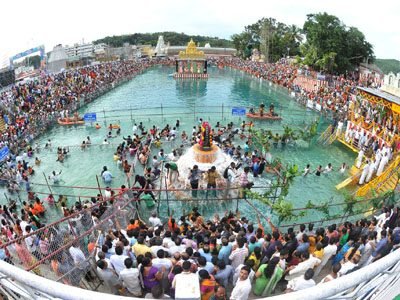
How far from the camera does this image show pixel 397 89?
1897 cm

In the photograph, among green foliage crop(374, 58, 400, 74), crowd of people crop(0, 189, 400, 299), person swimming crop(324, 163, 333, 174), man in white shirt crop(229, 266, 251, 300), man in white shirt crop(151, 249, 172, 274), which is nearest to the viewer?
man in white shirt crop(229, 266, 251, 300)

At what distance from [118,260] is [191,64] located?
2144 inches

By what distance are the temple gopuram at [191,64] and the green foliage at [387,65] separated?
29.9 meters

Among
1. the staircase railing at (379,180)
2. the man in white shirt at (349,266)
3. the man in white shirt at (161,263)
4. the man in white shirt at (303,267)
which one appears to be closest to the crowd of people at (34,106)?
the man in white shirt at (161,263)

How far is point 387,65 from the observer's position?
52.2 m

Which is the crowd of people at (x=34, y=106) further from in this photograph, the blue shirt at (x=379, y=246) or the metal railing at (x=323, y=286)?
the blue shirt at (x=379, y=246)

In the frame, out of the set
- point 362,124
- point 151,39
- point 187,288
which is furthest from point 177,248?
point 151,39

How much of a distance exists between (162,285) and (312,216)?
328 inches

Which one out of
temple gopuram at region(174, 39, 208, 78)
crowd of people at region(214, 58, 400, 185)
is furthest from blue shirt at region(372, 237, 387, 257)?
temple gopuram at region(174, 39, 208, 78)

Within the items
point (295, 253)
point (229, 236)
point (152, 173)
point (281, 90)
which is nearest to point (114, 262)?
point (229, 236)

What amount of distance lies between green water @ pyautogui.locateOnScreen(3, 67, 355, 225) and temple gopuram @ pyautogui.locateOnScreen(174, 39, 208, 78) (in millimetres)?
2354

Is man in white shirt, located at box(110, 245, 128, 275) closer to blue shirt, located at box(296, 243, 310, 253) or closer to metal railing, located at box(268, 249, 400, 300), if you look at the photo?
blue shirt, located at box(296, 243, 310, 253)

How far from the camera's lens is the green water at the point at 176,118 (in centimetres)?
1662

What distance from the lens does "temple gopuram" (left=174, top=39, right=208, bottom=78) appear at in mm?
57081
